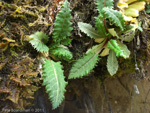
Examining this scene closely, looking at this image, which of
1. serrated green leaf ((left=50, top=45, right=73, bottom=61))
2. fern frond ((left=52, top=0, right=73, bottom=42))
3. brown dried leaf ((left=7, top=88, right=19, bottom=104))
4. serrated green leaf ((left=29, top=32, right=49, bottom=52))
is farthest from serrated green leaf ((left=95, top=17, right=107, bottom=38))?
brown dried leaf ((left=7, top=88, right=19, bottom=104))

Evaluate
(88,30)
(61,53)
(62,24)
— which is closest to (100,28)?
(88,30)

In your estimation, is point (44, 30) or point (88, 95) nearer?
point (44, 30)

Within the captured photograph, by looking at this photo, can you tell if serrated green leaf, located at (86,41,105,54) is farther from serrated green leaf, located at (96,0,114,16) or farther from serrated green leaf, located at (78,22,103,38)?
serrated green leaf, located at (96,0,114,16)

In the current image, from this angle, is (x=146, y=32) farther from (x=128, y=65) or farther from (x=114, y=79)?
(x=114, y=79)

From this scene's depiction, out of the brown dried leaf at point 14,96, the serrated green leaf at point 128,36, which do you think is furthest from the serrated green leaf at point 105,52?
the brown dried leaf at point 14,96

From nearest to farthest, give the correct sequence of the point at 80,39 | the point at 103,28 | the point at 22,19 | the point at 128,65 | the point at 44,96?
the point at 22,19 < the point at 103,28 < the point at 80,39 < the point at 128,65 < the point at 44,96

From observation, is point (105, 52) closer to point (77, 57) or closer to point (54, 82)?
point (77, 57)

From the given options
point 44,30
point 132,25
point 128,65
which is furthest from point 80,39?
point 128,65

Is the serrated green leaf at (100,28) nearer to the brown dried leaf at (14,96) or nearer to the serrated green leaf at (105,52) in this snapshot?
the serrated green leaf at (105,52)

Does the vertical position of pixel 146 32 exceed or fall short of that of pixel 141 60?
it exceeds it
